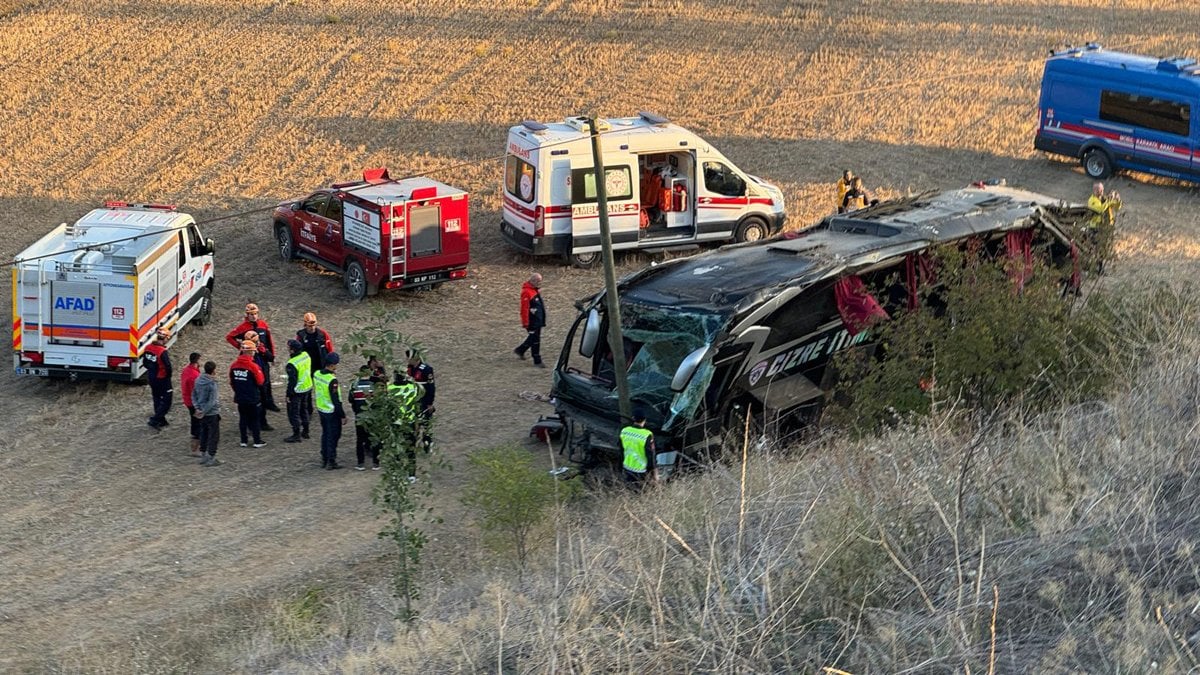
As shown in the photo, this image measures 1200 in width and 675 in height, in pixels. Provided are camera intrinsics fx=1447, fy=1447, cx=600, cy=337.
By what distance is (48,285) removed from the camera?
18.7 m

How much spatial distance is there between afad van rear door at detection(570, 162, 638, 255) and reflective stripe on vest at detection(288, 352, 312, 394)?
665 centimetres

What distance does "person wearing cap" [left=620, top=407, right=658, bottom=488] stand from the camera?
14289 mm

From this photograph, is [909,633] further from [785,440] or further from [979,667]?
[785,440]

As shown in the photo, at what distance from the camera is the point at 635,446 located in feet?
46.9

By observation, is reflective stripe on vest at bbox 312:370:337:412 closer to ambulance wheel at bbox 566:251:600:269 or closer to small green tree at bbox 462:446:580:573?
small green tree at bbox 462:446:580:573

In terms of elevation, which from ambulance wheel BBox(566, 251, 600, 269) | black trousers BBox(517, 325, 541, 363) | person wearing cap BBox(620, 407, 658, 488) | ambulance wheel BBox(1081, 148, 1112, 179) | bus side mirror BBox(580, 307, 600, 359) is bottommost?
black trousers BBox(517, 325, 541, 363)

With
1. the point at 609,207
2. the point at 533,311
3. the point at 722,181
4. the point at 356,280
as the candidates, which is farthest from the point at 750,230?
the point at 356,280

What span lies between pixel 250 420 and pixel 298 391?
658 mm

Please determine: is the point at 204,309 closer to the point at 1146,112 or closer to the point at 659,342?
the point at 659,342

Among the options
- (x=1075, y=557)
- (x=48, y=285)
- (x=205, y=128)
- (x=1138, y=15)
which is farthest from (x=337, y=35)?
(x=1075, y=557)

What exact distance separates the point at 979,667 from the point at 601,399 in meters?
8.12

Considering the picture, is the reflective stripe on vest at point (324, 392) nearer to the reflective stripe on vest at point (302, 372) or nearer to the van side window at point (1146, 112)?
the reflective stripe on vest at point (302, 372)

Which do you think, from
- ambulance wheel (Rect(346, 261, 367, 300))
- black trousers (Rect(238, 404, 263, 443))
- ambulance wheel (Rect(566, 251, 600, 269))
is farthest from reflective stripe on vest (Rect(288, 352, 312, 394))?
ambulance wheel (Rect(566, 251, 600, 269))

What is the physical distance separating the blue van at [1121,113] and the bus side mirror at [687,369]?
15.8 meters
